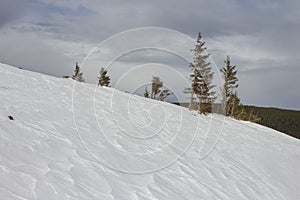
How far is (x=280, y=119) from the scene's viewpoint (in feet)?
377

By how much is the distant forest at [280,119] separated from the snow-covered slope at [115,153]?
93.1 metres

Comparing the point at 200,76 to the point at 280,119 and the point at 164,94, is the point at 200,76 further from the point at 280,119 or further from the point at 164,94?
the point at 280,119

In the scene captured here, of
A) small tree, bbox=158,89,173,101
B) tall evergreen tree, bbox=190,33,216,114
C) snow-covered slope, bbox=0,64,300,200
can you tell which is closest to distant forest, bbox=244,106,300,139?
tall evergreen tree, bbox=190,33,216,114

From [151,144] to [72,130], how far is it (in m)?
2.30

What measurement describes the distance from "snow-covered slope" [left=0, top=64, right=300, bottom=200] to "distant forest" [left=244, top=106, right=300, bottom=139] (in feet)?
306

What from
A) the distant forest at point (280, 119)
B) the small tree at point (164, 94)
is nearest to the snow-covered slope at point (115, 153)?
the small tree at point (164, 94)

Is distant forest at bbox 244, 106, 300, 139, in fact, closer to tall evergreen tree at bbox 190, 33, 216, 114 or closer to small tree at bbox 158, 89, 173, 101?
tall evergreen tree at bbox 190, 33, 216, 114

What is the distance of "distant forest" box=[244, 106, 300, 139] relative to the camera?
104 m

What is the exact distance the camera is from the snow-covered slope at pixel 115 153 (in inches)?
200

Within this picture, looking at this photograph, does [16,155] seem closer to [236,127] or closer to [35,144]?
[35,144]

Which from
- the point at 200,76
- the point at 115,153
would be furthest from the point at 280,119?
the point at 115,153

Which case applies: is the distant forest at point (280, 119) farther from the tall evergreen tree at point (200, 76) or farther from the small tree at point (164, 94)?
the small tree at point (164, 94)

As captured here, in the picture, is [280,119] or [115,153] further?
[280,119]

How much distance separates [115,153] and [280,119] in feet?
387
